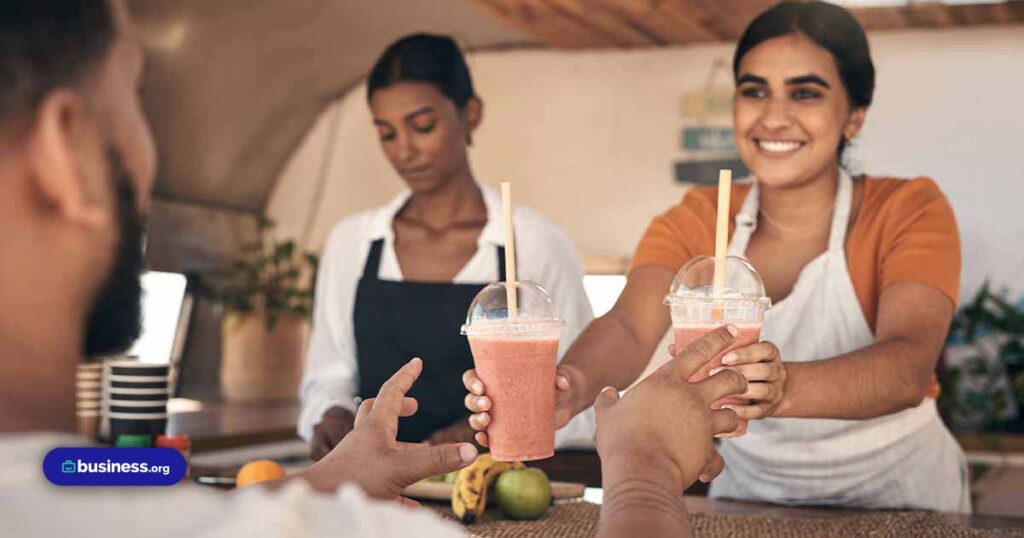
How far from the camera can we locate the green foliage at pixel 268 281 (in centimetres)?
621

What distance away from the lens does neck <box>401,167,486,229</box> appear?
3.52m

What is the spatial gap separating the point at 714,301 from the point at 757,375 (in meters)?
0.15

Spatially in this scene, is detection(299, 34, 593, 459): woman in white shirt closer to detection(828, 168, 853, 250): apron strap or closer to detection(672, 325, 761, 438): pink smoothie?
detection(828, 168, 853, 250): apron strap

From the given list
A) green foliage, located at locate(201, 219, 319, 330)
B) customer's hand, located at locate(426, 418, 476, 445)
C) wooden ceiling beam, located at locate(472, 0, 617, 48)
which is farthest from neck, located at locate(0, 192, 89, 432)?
green foliage, located at locate(201, 219, 319, 330)

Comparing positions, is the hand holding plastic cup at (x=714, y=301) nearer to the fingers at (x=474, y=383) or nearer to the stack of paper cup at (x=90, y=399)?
the fingers at (x=474, y=383)

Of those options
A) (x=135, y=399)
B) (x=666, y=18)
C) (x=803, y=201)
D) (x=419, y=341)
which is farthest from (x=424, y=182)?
(x=666, y=18)

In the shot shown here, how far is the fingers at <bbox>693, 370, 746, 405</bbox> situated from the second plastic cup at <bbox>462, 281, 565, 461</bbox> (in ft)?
1.69

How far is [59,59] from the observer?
0.68m

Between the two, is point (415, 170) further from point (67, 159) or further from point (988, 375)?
point (988, 375)

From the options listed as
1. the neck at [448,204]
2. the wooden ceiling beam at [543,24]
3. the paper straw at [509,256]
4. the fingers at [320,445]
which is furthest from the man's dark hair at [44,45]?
the wooden ceiling beam at [543,24]

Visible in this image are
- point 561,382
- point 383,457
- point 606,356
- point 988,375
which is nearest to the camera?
point 383,457

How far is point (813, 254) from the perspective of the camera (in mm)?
2617

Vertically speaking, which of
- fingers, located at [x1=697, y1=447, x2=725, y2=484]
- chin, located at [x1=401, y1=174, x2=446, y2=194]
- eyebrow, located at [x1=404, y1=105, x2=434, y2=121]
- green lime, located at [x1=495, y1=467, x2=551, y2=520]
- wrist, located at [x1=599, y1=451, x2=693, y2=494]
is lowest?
green lime, located at [x1=495, y1=467, x2=551, y2=520]

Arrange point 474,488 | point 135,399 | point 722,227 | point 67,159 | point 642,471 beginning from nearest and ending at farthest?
point 67,159, point 642,471, point 722,227, point 474,488, point 135,399
